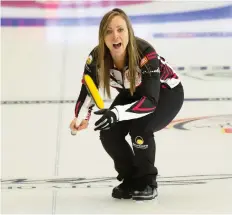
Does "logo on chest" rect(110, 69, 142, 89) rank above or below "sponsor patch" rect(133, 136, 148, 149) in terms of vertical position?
above

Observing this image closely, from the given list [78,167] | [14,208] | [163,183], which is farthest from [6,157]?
[163,183]

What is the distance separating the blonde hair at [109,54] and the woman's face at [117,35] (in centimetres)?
1

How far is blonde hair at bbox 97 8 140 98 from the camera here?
224 centimetres

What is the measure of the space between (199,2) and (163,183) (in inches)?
154

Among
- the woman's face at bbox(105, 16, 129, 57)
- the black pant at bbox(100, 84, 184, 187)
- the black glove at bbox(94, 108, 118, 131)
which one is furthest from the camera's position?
the black pant at bbox(100, 84, 184, 187)

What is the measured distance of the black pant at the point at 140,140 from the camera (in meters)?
2.33

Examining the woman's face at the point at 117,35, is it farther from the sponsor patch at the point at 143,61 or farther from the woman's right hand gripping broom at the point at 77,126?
the woman's right hand gripping broom at the point at 77,126

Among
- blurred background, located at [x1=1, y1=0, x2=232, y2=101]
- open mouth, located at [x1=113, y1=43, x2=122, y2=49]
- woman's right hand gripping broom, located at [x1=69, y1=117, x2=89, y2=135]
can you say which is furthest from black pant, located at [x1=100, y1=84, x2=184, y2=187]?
blurred background, located at [x1=1, y1=0, x2=232, y2=101]

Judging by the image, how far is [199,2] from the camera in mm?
6211

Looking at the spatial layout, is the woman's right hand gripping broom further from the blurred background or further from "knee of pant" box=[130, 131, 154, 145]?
the blurred background

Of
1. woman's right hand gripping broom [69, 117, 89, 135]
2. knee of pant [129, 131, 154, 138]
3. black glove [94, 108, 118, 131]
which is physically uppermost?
black glove [94, 108, 118, 131]

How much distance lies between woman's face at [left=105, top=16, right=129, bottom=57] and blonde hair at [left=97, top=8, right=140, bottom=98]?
0.01 m

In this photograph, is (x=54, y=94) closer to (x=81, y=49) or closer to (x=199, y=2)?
(x=81, y=49)

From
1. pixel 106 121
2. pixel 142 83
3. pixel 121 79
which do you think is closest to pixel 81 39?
pixel 121 79
